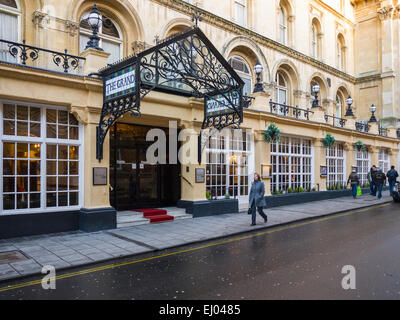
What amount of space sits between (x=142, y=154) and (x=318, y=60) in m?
14.5

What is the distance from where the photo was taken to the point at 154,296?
489cm

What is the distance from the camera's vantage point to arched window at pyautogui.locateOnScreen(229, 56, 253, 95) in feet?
53.3

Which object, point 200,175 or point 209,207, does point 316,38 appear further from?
point 209,207

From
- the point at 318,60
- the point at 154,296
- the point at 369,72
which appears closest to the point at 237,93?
the point at 154,296

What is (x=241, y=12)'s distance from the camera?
16.9 m

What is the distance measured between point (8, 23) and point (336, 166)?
1853 centimetres

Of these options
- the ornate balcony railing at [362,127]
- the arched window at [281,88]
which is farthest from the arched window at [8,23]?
the ornate balcony railing at [362,127]

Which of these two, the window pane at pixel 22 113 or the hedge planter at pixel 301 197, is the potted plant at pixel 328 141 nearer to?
the hedge planter at pixel 301 197

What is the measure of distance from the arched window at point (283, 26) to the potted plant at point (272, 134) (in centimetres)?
709

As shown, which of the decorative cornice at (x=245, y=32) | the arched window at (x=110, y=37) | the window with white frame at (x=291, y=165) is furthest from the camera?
the window with white frame at (x=291, y=165)

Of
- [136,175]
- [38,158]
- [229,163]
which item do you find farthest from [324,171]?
[38,158]

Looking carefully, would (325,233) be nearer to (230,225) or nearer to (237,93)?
(230,225)

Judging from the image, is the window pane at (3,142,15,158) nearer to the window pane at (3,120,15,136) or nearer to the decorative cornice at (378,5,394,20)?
the window pane at (3,120,15,136)

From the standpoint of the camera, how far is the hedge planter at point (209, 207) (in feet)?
40.0
